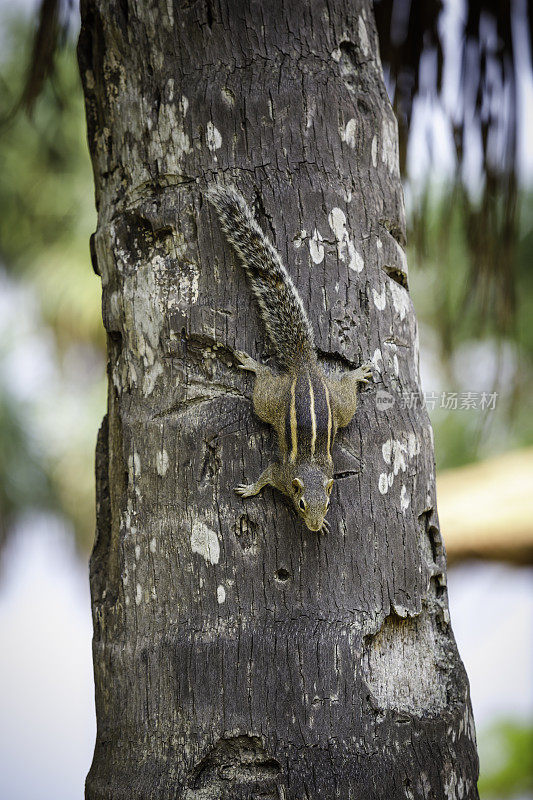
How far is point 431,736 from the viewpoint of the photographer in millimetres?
1861

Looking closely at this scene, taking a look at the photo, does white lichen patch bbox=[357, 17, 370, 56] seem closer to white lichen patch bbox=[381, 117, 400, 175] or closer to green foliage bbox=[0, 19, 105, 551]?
white lichen patch bbox=[381, 117, 400, 175]

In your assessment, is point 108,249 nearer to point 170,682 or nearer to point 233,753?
point 170,682

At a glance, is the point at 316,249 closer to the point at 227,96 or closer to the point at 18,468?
the point at 227,96

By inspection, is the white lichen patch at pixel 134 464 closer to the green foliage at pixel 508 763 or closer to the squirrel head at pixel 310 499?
the squirrel head at pixel 310 499

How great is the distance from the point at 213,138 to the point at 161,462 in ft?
2.92

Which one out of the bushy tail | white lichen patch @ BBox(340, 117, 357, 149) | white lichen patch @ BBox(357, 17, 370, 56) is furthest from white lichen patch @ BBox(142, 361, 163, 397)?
white lichen patch @ BBox(357, 17, 370, 56)

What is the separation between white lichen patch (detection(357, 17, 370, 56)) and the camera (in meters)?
2.19

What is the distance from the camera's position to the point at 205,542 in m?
1.86

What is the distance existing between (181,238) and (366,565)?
100 cm

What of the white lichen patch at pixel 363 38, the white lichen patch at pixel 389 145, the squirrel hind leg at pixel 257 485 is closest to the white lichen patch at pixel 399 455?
the squirrel hind leg at pixel 257 485

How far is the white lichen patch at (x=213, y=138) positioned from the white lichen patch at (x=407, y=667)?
1.34 meters

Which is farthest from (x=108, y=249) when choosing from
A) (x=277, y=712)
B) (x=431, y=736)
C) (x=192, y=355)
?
(x=431, y=736)

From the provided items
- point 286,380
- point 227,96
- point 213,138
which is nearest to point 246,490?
point 286,380

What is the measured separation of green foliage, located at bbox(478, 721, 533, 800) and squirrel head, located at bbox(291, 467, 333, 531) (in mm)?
7830
